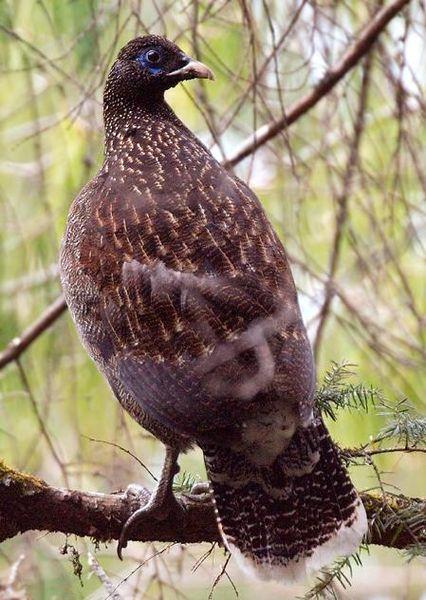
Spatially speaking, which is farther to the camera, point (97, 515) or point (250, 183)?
point (250, 183)

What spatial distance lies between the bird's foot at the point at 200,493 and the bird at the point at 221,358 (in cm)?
8

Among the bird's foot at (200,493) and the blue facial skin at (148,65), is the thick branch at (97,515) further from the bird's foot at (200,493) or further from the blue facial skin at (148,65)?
the blue facial skin at (148,65)

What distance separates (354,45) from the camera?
3887 mm

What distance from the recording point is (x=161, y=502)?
3.04m

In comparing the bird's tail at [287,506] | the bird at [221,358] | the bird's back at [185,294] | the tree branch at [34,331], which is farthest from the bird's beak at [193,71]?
the bird's tail at [287,506]

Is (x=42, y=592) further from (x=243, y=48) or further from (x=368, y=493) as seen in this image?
(x=243, y=48)

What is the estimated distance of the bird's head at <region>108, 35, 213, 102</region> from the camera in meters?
3.75

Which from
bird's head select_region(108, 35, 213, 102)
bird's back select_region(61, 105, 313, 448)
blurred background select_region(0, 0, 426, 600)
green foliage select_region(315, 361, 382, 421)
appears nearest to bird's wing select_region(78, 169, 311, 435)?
bird's back select_region(61, 105, 313, 448)

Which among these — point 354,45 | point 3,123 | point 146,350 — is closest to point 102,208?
point 146,350

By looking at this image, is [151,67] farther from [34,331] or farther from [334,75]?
[34,331]

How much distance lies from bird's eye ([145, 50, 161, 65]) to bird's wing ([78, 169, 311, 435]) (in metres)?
0.70

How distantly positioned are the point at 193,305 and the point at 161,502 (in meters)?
0.55

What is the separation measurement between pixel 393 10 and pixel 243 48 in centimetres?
52

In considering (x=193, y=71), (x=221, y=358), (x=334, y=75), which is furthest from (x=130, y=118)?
(x=221, y=358)
